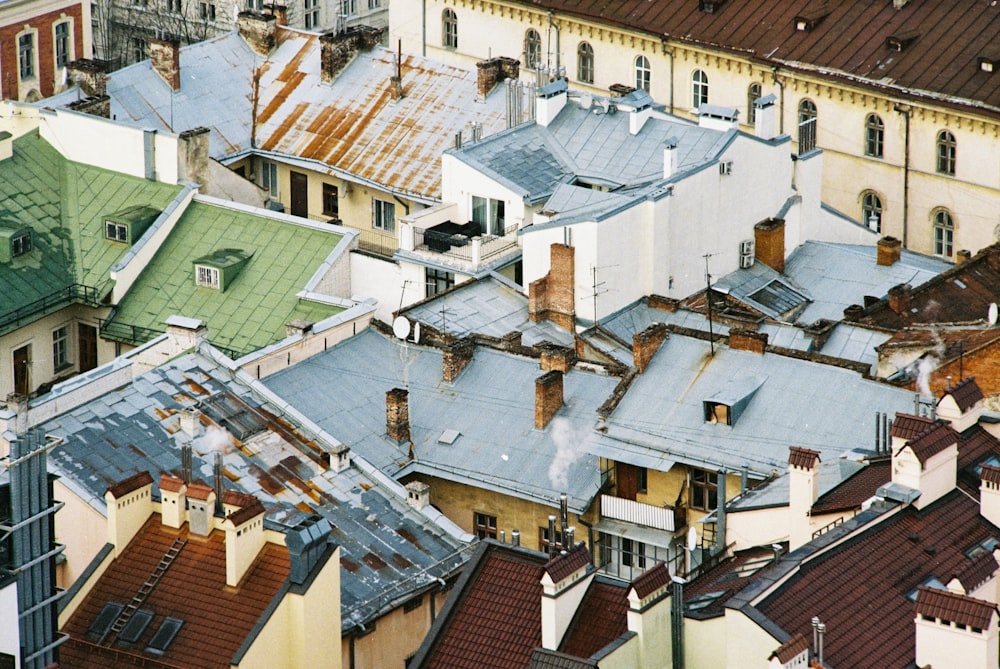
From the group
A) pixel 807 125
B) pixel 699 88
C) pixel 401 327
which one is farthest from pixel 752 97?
pixel 401 327

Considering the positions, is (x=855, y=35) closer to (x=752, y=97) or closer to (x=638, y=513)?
(x=752, y=97)


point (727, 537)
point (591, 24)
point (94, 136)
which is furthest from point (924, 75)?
point (727, 537)

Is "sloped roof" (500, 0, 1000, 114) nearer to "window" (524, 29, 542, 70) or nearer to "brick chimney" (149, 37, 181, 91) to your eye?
"window" (524, 29, 542, 70)

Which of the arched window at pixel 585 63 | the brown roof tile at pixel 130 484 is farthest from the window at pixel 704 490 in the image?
the arched window at pixel 585 63

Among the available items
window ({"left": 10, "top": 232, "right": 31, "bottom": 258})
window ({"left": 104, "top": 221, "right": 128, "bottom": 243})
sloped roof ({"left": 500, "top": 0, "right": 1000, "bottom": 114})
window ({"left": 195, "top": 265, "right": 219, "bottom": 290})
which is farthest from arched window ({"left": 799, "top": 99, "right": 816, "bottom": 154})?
window ({"left": 10, "top": 232, "right": 31, "bottom": 258})

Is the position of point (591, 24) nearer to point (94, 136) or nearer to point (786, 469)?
point (94, 136)
